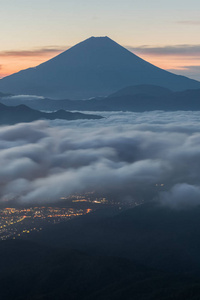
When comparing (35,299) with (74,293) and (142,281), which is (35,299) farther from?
A: (142,281)

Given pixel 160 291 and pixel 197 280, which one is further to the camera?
pixel 197 280

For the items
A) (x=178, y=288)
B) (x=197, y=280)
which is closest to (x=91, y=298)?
(x=178, y=288)

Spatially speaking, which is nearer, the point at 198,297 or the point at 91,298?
the point at 198,297

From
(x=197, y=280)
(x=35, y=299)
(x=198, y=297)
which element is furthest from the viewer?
(x=197, y=280)

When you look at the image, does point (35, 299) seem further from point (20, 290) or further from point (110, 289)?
point (110, 289)

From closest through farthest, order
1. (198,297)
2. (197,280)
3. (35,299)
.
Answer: (198,297) < (35,299) < (197,280)

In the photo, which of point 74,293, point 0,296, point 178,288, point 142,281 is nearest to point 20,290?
point 0,296

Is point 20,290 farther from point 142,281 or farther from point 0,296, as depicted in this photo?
point 142,281
